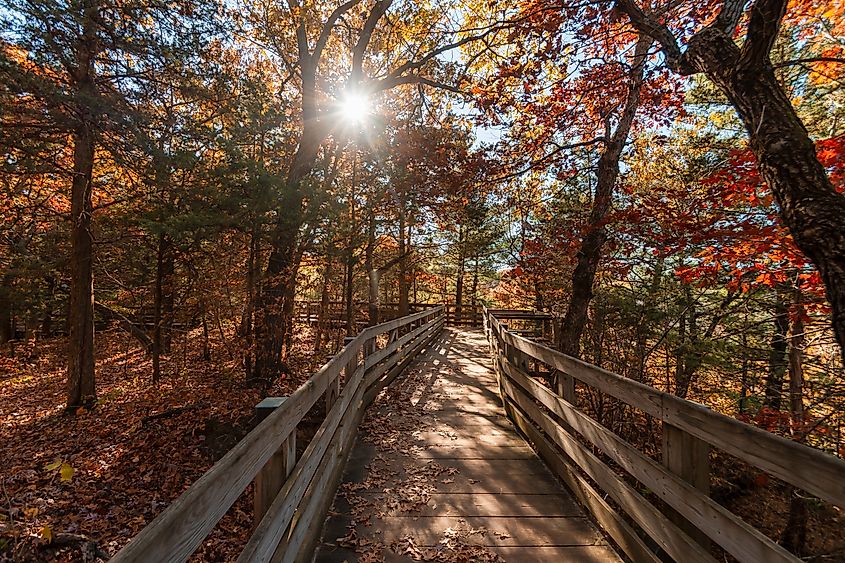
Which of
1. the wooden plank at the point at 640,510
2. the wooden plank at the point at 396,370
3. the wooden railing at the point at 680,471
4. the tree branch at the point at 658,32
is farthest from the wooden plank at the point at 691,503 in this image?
the wooden plank at the point at 396,370

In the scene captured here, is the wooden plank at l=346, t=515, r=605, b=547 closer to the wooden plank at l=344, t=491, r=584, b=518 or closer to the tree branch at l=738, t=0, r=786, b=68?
the wooden plank at l=344, t=491, r=584, b=518

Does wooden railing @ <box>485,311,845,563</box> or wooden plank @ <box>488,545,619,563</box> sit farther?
wooden plank @ <box>488,545,619,563</box>

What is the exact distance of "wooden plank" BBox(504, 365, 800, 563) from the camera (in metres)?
1.59

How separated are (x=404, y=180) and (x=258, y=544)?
10152mm

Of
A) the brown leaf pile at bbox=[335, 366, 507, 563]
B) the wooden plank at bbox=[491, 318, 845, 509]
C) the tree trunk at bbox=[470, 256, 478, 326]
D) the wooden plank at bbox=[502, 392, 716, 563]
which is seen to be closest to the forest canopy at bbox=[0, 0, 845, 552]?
the wooden plank at bbox=[491, 318, 845, 509]

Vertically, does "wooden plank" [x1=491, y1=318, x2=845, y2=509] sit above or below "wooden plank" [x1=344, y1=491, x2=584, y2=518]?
above

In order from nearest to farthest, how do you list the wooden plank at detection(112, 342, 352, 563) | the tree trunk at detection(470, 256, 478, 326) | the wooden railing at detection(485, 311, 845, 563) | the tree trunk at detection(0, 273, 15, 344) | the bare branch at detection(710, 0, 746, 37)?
the wooden plank at detection(112, 342, 352, 563) → the wooden railing at detection(485, 311, 845, 563) → the bare branch at detection(710, 0, 746, 37) → the tree trunk at detection(0, 273, 15, 344) → the tree trunk at detection(470, 256, 478, 326)

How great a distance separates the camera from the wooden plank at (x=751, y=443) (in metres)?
1.39

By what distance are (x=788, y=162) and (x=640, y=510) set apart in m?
2.43

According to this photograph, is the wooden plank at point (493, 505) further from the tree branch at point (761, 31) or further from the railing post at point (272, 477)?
the tree branch at point (761, 31)

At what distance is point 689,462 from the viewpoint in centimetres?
213

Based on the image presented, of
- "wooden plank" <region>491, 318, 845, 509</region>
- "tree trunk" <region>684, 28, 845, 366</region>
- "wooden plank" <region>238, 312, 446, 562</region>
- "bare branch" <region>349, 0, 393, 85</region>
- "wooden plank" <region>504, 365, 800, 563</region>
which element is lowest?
"wooden plank" <region>238, 312, 446, 562</region>

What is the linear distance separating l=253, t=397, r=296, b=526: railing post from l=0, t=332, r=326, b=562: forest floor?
6.09 ft

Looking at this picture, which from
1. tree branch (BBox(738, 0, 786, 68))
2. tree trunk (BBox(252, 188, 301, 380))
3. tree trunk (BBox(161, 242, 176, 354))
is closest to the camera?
tree branch (BBox(738, 0, 786, 68))
